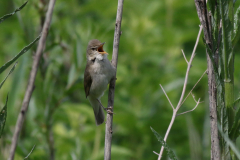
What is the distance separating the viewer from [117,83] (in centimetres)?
454

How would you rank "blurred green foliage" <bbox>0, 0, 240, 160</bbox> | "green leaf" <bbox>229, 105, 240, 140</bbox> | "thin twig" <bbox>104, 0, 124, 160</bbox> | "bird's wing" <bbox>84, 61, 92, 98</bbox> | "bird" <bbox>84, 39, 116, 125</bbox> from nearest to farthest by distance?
"green leaf" <bbox>229, 105, 240, 140</bbox>
"thin twig" <bbox>104, 0, 124, 160</bbox>
"blurred green foliage" <bbox>0, 0, 240, 160</bbox>
"bird" <bbox>84, 39, 116, 125</bbox>
"bird's wing" <bbox>84, 61, 92, 98</bbox>

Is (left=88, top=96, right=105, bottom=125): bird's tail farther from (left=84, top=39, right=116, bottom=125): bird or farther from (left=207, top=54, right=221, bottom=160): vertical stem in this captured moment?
(left=207, top=54, right=221, bottom=160): vertical stem

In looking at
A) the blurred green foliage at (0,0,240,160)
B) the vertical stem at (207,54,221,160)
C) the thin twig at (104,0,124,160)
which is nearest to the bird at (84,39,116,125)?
the blurred green foliage at (0,0,240,160)

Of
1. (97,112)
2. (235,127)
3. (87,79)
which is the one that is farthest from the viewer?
(97,112)

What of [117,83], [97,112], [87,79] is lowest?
[97,112]

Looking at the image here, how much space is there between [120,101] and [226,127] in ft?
10.1

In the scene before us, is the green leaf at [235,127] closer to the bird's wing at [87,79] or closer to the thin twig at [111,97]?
the thin twig at [111,97]

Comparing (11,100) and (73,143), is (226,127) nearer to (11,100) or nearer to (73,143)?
(11,100)

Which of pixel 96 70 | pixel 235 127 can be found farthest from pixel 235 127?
pixel 96 70

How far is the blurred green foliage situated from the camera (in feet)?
10.4

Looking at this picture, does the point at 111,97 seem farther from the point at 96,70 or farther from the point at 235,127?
the point at 96,70

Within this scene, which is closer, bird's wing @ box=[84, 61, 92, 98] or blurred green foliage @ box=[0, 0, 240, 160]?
blurred green foliage @ box=[0, 0, 240, 160]

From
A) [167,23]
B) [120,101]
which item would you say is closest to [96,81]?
[120,101]

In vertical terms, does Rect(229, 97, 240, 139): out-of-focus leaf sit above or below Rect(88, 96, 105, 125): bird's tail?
above
